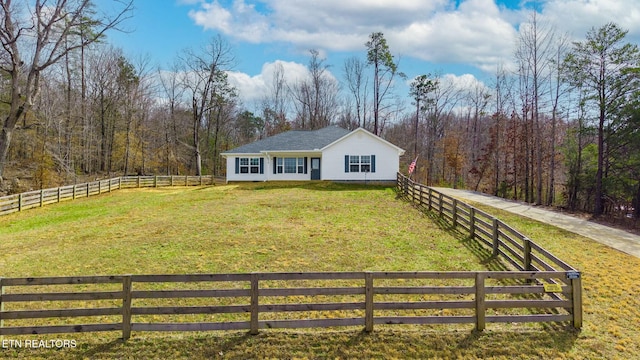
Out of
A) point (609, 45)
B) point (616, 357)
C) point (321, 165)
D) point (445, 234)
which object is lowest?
point (616, 357)

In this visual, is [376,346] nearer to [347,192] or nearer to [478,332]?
[478,332]

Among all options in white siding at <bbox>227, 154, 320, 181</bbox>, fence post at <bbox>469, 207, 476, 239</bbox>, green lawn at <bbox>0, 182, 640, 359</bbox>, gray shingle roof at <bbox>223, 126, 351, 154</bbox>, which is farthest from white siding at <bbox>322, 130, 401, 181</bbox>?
fence post at <bbox>469, 207, 476, 239</bbox>

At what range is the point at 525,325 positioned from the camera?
5.52m

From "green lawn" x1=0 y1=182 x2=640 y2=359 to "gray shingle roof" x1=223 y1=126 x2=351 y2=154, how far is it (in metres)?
6.61

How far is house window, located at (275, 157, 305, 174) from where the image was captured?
25.1m

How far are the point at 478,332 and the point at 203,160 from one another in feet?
134

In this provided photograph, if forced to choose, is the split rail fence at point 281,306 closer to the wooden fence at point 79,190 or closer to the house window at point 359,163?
the wooden fence at point 79,190

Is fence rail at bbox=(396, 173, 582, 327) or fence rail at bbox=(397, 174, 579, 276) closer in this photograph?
fence rail at bbox=(396, 173, 582, 327)

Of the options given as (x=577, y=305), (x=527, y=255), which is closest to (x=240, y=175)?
(x=527, y=255)

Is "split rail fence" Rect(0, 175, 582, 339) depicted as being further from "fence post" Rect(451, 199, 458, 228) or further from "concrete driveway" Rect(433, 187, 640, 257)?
"concrete driveway" Rect(433, 187, 640, 257)

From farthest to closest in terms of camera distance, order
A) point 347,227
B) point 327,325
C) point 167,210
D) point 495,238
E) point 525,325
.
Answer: point 167,210 < point 347,227 < point 495,238 < point 525,325 < point 327,325

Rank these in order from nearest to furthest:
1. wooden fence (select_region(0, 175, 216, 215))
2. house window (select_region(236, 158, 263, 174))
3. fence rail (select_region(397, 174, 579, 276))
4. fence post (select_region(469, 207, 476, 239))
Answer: fence rail (select_region(397, 174, 579, 276)) → fence post (select_region(469, 207, 476, 239)) → wooden fence (select_region(0, 175, 216, 215)) → house window (select_region(236, 158, 263, 174))

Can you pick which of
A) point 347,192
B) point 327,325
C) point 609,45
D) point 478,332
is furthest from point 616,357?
point 609,45

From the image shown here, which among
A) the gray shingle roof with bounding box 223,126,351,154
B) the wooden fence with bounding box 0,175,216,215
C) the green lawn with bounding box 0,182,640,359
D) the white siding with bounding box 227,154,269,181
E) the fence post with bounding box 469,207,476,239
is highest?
the gray shingle roof with bounding box 223,126,351,154
